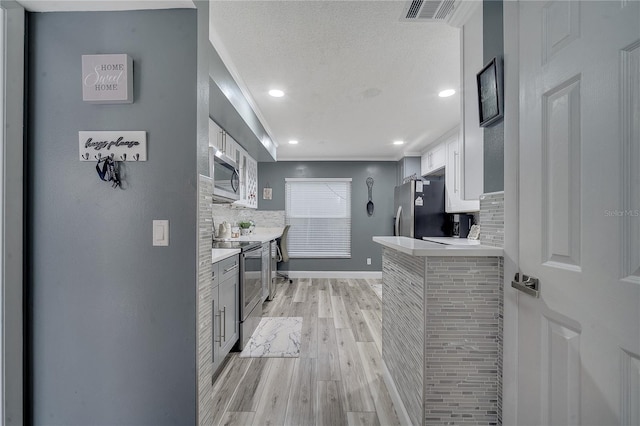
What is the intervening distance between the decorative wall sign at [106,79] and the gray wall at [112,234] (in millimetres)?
33

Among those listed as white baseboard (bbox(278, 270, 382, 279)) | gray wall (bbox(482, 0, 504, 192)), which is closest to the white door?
gray wall (bbox(482, 0, 504, 192))

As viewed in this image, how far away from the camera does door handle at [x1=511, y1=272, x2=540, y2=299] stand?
3.25 feet

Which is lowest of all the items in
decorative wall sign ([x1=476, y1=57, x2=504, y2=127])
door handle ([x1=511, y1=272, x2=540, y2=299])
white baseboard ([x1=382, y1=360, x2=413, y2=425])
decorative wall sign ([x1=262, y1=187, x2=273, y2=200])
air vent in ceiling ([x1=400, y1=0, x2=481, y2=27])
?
white baseboard ([x1=382, y1=360, x2=413, y2=425])

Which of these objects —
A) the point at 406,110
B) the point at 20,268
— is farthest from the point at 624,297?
the point at 406,110

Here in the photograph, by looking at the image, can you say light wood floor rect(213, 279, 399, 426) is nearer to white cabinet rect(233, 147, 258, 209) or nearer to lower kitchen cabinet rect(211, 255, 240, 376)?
lower kitchen cabinet rect(211, 255, 240, 376)

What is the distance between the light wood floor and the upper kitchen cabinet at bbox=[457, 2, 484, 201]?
1417mm

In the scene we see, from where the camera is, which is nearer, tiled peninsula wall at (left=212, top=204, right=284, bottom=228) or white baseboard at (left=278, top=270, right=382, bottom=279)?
tiled peninsula wall at (left=212, top=204, right=284, bottom=228)

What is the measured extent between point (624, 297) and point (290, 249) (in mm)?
5003

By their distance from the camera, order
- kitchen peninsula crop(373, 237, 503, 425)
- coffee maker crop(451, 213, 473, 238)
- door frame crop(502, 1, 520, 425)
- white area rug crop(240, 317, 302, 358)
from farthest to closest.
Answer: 1. coffee maker crop(451, 213, 473, 238)
2. white area rug crop(240, 317, 302, 358)
3. kitchen peninsula crop(373, 237, 503, 425)
4. door frame crop(502, 1, 520, 425)

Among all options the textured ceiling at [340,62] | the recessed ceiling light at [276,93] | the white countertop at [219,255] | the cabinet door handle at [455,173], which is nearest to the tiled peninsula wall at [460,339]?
the white countertop at [219,255]

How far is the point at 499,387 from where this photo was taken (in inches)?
46.4

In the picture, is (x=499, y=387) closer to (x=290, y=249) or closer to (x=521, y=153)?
(x=521, y=153)

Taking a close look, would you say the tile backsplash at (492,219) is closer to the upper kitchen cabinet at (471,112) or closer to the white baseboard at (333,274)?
the upper kitchen cabinet at (471,112)

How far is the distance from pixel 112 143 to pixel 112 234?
0.38 m
